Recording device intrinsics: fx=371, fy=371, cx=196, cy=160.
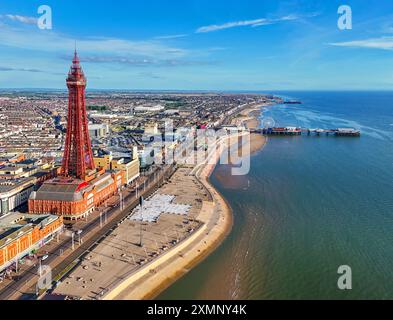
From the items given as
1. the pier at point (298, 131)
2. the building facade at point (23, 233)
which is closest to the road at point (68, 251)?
the building facade at point (23, 233)

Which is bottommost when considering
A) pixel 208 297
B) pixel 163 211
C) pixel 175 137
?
pixel 208 297

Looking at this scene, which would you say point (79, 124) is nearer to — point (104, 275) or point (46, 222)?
point (46, 222)

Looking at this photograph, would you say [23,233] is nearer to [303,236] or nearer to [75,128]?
[75,128]

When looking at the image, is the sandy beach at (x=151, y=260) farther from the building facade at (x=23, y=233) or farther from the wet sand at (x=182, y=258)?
the building facade at (x=23, y=233)

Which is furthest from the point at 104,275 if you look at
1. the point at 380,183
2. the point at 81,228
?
the point at 380,183

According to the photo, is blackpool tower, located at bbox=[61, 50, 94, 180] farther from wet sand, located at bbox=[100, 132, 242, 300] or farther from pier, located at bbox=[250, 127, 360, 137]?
pier, located at bbox=[250, 127, 360, 137]

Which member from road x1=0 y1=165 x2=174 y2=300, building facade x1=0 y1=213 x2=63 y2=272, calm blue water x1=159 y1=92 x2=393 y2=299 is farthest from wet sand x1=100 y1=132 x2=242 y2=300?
building facade x1=0 y1=213 x2=63 y2=272
